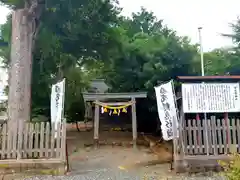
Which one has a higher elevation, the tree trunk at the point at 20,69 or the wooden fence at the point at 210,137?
the tree trunk at the point at 20,69

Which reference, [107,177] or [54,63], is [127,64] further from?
[107,177]

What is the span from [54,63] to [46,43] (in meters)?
1.12

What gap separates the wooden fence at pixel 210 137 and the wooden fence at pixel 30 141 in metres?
3.13

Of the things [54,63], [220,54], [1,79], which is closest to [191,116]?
[220,54]

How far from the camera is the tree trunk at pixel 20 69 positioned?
7684 mm

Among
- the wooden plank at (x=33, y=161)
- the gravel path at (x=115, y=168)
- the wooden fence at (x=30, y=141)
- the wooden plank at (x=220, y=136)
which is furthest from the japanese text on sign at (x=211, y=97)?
the wooden plank at (x=33, y=161)

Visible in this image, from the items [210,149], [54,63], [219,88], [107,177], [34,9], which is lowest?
[107,177]

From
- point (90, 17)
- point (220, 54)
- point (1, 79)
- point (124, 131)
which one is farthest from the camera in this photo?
point (124, 131)

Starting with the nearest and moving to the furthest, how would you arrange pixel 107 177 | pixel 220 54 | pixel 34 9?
pixel 107 177
pixel 34 9
pixel 220 54

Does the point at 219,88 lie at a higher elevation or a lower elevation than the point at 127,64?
lower

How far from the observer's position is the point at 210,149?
6945mm

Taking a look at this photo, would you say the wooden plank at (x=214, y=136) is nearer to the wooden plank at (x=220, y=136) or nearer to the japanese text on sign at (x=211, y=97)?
the wooden plank at (x=220, y=136)

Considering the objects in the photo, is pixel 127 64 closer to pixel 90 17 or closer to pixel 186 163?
pixel 90 17

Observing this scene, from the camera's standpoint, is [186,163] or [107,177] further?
[186,163]
